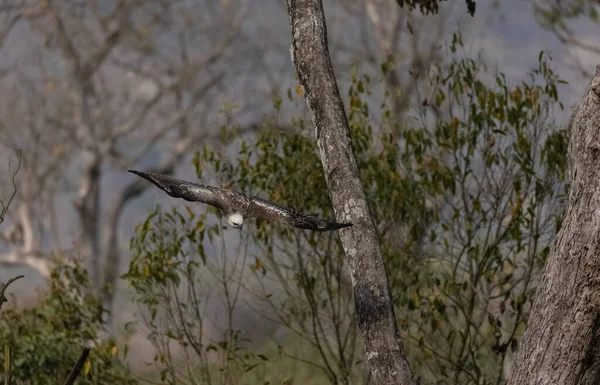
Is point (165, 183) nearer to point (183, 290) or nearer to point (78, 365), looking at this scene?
point (78, 365)

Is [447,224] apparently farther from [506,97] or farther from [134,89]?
[134,89]

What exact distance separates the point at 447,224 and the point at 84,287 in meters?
3.23

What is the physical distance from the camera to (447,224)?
6.75m

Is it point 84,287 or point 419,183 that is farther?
point 84,287

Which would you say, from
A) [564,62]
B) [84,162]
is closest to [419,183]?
→ [564,62]

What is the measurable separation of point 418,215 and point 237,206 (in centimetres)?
317

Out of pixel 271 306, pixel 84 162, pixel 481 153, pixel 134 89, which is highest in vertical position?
pixel 134 89

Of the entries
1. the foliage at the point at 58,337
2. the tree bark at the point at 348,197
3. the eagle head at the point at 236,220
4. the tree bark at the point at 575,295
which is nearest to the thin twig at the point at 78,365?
the eagle head at the point at 236,220

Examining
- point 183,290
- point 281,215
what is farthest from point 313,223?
point 183,290

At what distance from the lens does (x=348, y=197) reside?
4555mm

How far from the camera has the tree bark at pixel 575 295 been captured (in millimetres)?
4094

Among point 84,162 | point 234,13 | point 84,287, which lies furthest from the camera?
point 234,13

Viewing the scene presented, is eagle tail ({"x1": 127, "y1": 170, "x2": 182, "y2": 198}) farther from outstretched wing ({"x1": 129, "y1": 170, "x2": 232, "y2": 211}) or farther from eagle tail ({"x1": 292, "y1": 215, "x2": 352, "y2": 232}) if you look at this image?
eagle tail ({"x1": 292, "y1": 215, "x2": 352, "y2": 232})

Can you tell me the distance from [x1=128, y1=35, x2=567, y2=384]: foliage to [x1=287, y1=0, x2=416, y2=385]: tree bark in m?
1.81
